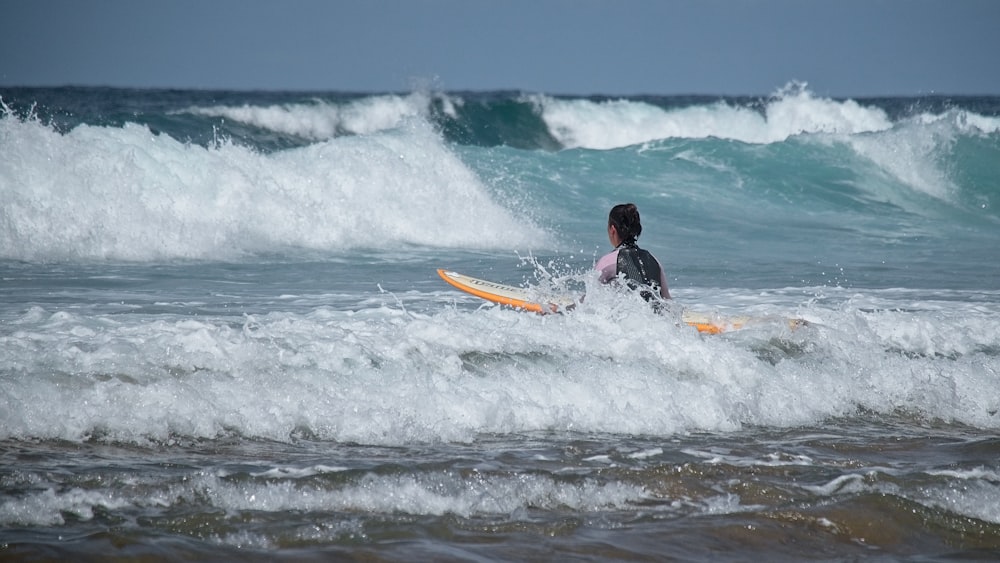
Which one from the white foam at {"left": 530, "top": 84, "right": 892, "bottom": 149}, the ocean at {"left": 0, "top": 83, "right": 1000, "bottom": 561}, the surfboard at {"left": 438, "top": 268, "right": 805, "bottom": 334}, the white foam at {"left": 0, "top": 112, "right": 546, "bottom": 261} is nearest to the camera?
the ocean at {"left": 0, "top": 83, "right": 1000, "bottom": 561}

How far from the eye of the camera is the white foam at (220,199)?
37.3 feet

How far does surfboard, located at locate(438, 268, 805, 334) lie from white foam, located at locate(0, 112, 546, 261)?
3.84m

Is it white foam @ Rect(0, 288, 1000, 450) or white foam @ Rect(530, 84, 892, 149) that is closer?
white foam @ Rect(0, 288, 1000, 450)

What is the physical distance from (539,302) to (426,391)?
7.57 ft

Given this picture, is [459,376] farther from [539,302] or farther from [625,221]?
[539,302]

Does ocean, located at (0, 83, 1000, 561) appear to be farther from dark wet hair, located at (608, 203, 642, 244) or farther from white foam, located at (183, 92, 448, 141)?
white foam, located at (183, 92, 448, 141)

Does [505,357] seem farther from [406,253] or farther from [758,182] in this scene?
[758,182]

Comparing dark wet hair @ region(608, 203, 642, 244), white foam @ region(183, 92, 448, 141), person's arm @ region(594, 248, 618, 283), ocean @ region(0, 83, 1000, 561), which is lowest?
ocean @ region(0, 83, 1000, 561)

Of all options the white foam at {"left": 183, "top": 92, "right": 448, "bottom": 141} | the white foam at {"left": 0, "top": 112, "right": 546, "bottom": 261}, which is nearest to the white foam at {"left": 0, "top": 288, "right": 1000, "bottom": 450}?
the white foam at {"left": 0, "top": 112, "right": 546, "bottom": 261}

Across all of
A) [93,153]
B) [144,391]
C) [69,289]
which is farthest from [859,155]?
[144,391]

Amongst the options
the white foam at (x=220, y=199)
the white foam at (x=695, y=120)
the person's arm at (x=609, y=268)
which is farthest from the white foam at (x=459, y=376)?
the white foam at (x=695, y=120)

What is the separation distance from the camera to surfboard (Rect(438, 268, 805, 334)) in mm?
A: 7008

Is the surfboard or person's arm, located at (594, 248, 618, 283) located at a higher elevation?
person's arm, located at (594, 248, 618, 283)

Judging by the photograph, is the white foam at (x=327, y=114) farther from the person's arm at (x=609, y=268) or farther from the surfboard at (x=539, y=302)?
the person's arm at (x=609, y=268)
